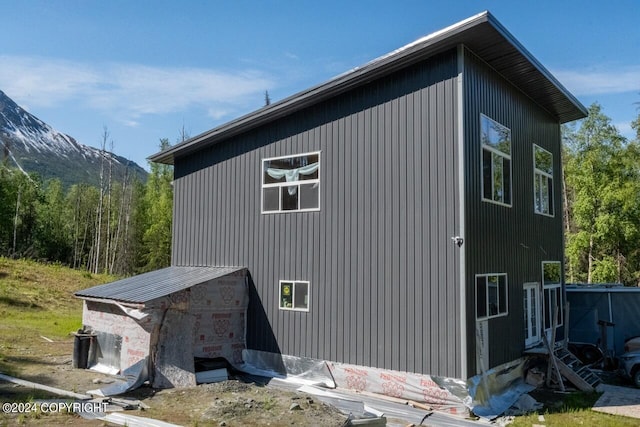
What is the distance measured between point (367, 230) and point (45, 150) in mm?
162908

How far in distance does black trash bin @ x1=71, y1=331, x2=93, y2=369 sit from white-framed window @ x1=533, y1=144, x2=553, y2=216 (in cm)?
1109

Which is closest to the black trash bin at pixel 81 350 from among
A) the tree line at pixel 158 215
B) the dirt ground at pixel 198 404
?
the dirt ground at pixel 198 404

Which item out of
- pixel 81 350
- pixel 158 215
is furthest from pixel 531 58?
pixel 158 215

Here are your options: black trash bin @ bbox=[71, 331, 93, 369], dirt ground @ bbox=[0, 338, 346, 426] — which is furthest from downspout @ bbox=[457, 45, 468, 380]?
black trash bin @ bbox=[71, 331, 93, 369]

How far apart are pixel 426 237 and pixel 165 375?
18.5 ft

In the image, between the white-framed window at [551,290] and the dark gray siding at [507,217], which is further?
the white-framed window at [551,290]

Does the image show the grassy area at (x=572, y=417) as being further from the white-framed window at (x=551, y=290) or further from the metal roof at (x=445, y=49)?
the metal roof at (x=445, y=49)

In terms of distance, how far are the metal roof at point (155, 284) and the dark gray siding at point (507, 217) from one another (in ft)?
18.0

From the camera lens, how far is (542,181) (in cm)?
1284

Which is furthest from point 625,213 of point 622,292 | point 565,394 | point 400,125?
point 400,125

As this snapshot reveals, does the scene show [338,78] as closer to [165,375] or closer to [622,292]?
[165,375]

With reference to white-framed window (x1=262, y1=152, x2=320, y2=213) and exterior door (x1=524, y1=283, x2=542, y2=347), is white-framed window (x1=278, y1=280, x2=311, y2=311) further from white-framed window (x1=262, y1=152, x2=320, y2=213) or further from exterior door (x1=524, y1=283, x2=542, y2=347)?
exterior door (x1=524, y1=283, x2=542, y2=347)

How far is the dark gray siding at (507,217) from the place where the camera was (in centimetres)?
893

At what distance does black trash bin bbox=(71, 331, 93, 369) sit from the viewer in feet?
35.7
